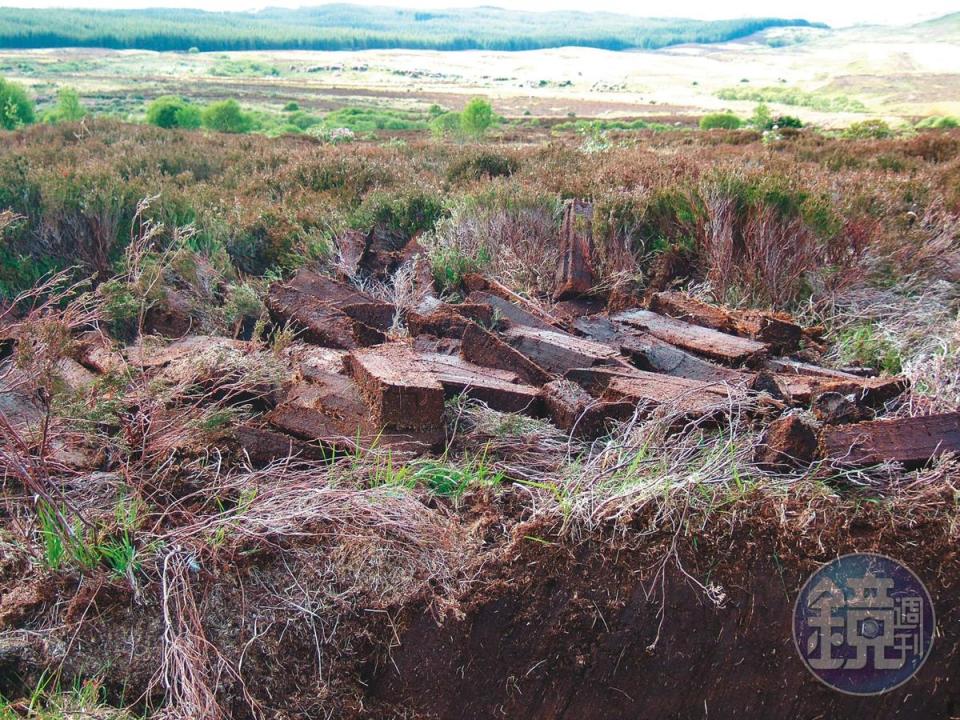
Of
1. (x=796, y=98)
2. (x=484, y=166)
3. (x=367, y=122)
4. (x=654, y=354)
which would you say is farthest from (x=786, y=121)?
(x=654, y=354)

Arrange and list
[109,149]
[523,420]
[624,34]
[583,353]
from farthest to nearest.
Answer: [624,34], [109,149], [583,353], [523,420]

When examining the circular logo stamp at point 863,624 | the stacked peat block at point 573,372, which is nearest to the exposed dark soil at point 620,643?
the circular logo stamp at point 863,624

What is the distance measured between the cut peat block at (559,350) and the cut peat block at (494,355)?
0.08 metres

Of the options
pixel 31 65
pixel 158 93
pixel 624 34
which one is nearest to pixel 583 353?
pixel 158 93

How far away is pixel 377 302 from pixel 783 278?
2.94m

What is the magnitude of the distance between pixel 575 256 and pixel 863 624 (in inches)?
128

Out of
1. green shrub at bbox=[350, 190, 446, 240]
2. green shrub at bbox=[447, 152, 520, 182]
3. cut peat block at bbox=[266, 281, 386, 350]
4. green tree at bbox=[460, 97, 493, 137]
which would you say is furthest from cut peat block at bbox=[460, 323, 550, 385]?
green tree at bbox=[460, 97, 493, 137]

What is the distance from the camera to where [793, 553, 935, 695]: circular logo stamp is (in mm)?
2930

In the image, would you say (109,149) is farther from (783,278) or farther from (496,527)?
(496,527)

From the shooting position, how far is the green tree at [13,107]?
2864cm

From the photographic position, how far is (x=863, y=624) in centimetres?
298

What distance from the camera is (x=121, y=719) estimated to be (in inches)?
98.0

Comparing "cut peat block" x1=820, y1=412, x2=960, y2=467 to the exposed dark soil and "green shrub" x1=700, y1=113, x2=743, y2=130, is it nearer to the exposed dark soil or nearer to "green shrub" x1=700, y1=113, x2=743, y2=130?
the exposed dark soil

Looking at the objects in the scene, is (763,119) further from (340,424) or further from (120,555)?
(120,555)
